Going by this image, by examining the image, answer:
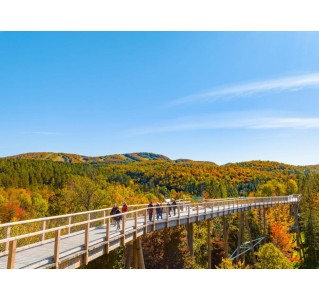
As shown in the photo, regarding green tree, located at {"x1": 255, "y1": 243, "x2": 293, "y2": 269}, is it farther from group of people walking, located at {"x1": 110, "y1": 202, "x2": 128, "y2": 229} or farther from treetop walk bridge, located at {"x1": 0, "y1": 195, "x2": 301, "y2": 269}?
group of people walking, located at {"x1": 110, "y1": 202, "x2": 128, "y2": 229}

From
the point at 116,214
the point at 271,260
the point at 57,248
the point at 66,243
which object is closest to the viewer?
the point at 57,248

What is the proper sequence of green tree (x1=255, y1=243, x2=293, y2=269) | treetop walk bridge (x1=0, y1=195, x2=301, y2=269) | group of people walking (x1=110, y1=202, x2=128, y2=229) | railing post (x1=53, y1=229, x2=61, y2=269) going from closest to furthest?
treetop walk bridge (x1=0, y1=195, x2=301, y2=269) < railing post (x1=53, y1=229, x2=61, y2=269) < group of people walking (x1=110, y1=202, x2=128, y2=229) < green tree (x1=255, y1=243, x2=293, y2=269)

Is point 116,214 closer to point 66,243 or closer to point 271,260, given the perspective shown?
point 66,243

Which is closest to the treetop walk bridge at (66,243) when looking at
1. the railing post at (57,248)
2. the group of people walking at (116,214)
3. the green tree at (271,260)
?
the railing post at (57,248)

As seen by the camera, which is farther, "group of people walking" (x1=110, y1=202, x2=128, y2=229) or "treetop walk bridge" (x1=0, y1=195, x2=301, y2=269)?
"group of people walking" (x1=110, y1=202, x2=128, y2=229)

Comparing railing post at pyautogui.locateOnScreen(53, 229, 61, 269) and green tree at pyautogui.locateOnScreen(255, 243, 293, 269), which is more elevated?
railing post at pyautogui.locateOnScreen(53, 229, 61, 269)

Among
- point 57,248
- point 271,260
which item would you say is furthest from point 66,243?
point 271,260

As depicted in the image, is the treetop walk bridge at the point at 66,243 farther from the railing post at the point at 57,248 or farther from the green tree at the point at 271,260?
the green tree at the point at 271,260

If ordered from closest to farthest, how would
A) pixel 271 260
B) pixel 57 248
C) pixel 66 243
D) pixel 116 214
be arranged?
1. pixel 57 248
2. pixel 66 243
3. pixel 116 214
4. pixel 271 260

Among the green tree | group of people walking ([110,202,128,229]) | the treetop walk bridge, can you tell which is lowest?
the green tree

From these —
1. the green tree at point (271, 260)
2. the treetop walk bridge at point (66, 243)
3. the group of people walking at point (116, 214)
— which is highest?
the group of people walking at point (116, 214)

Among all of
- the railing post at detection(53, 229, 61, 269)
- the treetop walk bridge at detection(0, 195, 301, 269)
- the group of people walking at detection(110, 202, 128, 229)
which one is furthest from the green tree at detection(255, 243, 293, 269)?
the railing post at detection(53, 229, 61, 269)

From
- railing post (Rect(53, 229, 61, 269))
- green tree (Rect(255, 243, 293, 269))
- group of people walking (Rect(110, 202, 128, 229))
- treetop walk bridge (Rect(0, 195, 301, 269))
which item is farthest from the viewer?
green tree (Rect(255, 243, 293, 269))
